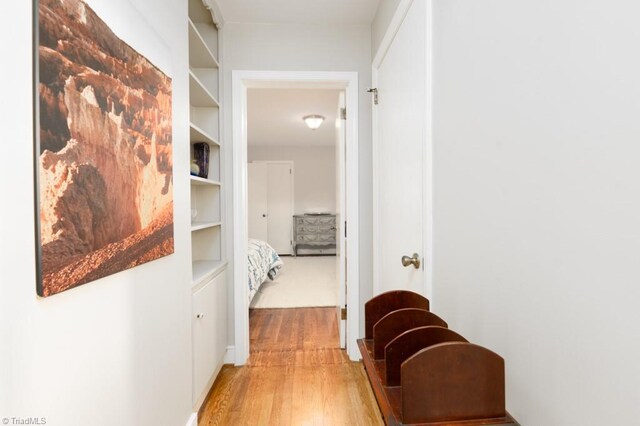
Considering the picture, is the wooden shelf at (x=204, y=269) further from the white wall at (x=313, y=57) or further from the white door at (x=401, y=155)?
the white door at (x=401, y=155)

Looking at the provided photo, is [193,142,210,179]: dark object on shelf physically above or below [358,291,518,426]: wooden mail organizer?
above

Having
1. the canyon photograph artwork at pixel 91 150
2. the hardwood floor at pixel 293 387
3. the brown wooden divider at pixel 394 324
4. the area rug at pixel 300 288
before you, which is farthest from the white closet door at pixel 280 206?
the brown wooden divider at pixel 394 324

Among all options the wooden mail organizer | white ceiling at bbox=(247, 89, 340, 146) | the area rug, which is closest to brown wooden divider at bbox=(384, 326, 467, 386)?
the wooden mail organizer

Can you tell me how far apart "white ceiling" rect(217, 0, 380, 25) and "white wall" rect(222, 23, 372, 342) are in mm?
54

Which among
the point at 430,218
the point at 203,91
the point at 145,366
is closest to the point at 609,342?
the point at 430,218

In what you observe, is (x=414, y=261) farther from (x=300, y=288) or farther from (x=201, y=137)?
(x=300, y=288)

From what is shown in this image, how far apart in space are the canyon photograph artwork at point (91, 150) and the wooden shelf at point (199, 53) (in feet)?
2.56

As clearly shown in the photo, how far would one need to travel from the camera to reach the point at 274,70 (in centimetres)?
236

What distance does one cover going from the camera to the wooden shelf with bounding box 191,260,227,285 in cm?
183

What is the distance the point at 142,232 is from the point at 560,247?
1.20 meters

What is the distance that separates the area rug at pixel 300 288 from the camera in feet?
12.5

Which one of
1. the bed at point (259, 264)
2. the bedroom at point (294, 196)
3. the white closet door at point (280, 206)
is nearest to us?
the bed at point (259, 264)

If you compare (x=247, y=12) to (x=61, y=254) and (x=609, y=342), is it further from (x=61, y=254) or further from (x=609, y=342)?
(x=609, y=342)

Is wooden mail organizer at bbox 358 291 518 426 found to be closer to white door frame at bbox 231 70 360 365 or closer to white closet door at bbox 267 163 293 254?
white door frame at bbox 231 70 360 365
